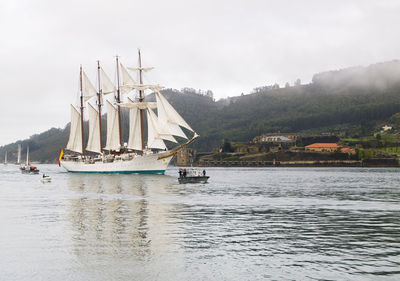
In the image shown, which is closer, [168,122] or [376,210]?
[376,210]

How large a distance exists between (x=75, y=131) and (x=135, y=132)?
1138 inches

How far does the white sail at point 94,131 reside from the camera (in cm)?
12912

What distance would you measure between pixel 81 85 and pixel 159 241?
123 metres

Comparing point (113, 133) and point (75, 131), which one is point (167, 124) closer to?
point (113, 133)

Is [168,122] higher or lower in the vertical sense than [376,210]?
higher

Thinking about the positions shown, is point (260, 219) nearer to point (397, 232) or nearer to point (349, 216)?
point (349, 216)

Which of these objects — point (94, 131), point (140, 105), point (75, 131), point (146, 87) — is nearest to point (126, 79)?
point (146, 87)

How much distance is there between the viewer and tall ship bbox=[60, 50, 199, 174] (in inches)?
4087

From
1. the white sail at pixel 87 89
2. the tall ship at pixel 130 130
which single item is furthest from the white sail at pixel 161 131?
the white sail at pixel 87 89

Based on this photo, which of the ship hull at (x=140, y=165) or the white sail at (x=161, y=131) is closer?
the white sail at (x=161, y=131)

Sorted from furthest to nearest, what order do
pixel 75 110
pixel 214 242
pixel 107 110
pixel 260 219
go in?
pixel 75 110 < pixel 107 110 < pixel 260 219 < pixel 214 242

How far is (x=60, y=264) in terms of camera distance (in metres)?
20.5

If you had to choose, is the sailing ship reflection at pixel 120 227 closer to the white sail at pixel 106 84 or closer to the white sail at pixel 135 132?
the white sail at pixel 135 132

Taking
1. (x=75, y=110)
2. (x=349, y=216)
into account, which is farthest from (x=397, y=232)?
(x=75, y=110)
